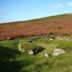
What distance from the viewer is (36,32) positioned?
184 feet

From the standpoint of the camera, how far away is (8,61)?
34.2m

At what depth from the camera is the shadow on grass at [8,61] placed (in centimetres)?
3175

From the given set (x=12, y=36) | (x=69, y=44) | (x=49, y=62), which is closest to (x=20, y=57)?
(x=49, y=62)

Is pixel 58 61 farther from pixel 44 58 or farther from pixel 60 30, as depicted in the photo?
pixel 60 30

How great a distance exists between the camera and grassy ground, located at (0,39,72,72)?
31297 mm

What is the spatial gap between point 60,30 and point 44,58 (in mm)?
23624

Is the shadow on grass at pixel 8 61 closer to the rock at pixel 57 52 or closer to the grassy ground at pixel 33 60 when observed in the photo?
the grassy ground at pixel 33 60

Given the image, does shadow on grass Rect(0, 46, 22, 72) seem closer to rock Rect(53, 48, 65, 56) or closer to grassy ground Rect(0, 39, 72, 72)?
grassy ground Rect(0, 39, 72, 72)

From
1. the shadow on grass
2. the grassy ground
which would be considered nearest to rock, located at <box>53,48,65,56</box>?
the grassy ground

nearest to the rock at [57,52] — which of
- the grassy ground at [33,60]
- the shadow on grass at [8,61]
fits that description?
the grassy ground at [33,60]

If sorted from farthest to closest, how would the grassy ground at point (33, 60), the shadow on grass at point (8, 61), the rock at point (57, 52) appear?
1. the rock at point (57, 52)
2. the shadow on grass at point (8, 61)
3. the grassy ground at point (33, 60)

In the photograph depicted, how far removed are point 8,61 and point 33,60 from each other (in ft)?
10.6

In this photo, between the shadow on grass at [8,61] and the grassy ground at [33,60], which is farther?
the shadow on grass at [8,61]

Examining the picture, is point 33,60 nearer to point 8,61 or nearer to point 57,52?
point 8,61
